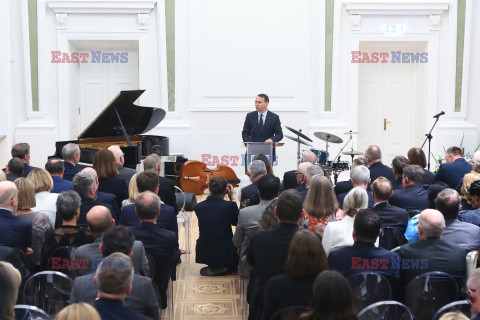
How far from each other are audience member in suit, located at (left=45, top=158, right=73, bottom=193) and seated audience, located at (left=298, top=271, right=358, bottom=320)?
344 cm

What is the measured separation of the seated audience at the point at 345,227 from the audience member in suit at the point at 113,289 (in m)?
1.69

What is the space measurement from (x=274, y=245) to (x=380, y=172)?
9.39 ft

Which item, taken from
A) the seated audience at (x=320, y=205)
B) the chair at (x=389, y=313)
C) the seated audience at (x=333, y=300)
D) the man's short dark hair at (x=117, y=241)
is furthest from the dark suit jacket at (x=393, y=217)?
the seated audience at (x=333, y=300)

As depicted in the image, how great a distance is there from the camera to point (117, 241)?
3305 millimetres

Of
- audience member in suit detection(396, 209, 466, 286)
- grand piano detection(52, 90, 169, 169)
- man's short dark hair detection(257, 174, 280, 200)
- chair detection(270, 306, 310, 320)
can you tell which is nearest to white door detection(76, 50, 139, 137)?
grand piano detection(52, 90, 169, 169)

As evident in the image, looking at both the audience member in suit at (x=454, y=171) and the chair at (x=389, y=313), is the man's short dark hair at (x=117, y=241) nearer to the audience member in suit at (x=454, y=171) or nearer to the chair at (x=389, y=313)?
the chair at (x=389, y=313)

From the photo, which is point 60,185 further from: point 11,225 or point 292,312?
point 292,312

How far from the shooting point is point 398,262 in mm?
3594

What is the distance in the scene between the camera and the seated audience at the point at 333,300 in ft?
8.11

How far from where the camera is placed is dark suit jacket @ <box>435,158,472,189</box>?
21.0 ft

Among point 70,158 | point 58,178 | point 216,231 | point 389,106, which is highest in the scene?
point 389,106

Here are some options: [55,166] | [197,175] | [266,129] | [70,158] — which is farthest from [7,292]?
[266,129]

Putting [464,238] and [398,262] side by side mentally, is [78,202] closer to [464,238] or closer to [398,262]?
[398,262]

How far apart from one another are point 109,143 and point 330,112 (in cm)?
393
